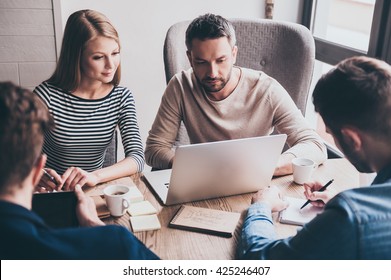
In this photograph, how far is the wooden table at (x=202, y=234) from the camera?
105 cm

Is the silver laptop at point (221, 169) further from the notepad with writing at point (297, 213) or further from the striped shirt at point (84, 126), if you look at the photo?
the striped shirt at point (84, 126)

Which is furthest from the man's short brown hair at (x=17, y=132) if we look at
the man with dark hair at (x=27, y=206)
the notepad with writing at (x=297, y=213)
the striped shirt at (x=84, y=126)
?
the striped shirt at (x=84, y=126)

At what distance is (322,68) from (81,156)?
65.2 inches

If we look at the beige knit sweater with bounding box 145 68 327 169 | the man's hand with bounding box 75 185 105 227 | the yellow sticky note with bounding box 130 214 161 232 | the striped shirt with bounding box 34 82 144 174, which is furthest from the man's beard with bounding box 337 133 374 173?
the striped shirt with bounding box 34 82 144 174

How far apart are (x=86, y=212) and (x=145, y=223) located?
0.53 ft

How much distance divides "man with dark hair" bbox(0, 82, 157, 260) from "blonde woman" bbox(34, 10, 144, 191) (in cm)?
82

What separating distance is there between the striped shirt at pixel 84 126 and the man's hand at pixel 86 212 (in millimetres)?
565

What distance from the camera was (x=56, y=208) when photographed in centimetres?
108

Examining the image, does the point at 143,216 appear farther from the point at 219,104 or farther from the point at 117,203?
the point at 219,104

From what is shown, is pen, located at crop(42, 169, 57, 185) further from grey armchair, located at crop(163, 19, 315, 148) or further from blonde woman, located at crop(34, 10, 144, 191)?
grey armchair, located at crop(163, 19, 315, 148)

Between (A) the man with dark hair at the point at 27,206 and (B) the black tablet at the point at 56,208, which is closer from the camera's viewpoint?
(A) the man with dark hair at the point at 27,206

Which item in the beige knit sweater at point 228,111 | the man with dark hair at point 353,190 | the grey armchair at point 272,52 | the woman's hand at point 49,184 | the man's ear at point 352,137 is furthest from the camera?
the grey armchair at point 272,52

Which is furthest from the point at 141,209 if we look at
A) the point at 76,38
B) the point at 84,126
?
the point at 76,38

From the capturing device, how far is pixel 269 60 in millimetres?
2105
